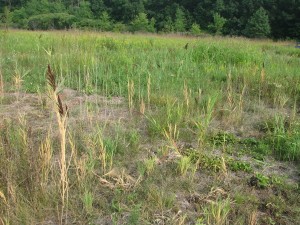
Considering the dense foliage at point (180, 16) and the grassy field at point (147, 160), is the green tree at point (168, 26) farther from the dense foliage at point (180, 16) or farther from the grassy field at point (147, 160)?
the grassy field at point (147, 160)

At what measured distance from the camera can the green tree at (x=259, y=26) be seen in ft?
111

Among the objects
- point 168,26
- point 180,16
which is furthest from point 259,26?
point 180,16

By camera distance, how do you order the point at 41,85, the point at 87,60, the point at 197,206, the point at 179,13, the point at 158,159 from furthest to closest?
the point at 179,13 < the point at 87,60 < the point at 41,85 < the point at 158,159 < the point at 197,206

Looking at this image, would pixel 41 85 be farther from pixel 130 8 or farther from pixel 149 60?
pixel 130 8

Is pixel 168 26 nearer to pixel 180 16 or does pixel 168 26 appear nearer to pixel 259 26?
pixel 180 16

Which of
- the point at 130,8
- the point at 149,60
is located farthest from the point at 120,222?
the point at 130,8

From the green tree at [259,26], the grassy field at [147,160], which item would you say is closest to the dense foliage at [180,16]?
the green tree at [259,26]

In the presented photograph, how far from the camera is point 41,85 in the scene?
466 cm

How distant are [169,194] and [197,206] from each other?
219 mm

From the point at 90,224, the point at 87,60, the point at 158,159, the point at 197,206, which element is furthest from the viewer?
the point at 87,60

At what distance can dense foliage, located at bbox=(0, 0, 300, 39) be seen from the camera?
3412 cm

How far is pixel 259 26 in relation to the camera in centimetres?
3384

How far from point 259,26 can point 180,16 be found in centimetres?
1149

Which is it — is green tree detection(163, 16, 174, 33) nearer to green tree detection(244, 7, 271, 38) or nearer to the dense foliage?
the dense foliage
